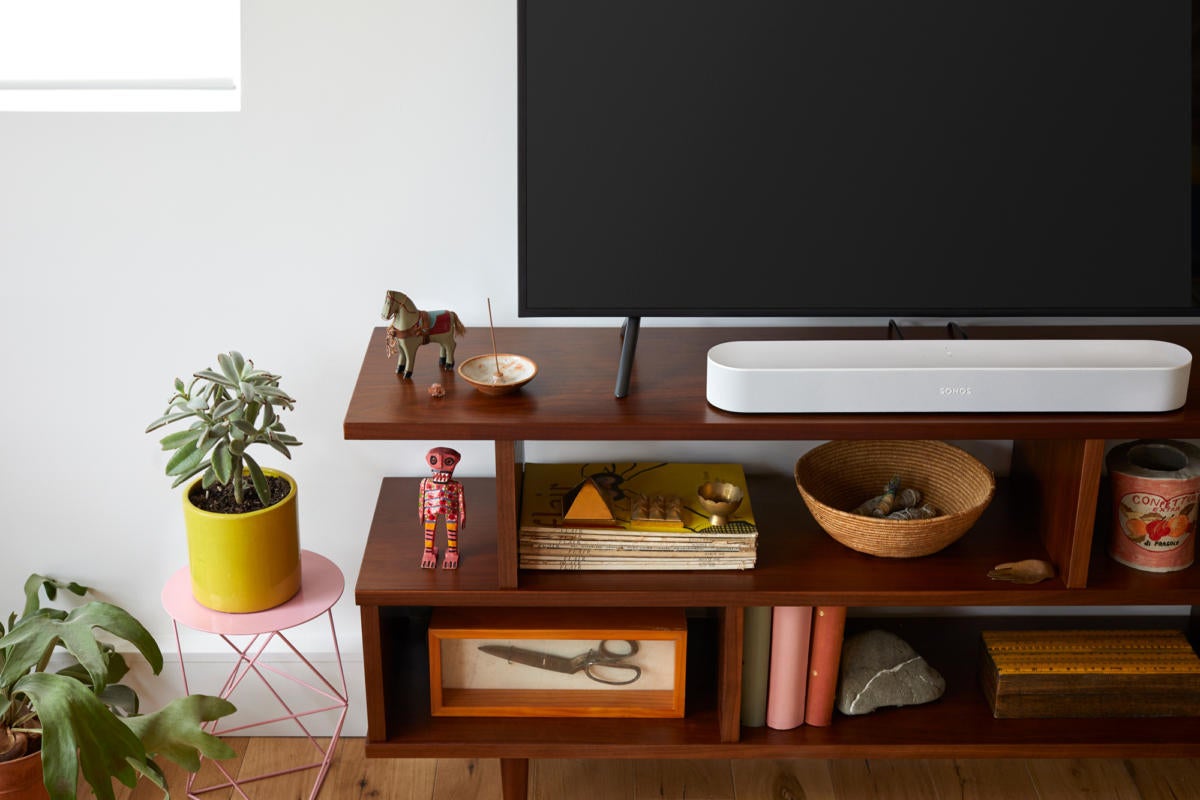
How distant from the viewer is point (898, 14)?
5.16ft

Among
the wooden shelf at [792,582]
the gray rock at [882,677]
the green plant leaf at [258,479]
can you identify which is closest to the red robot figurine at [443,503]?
the wooden shelf at [792,582]

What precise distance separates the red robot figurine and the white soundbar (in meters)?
0.39

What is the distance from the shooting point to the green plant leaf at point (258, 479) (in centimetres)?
172

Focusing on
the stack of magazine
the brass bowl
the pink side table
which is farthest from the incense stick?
the pink side table

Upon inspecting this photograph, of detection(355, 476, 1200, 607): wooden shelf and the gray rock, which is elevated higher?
detection(355, 476, 1200, 607): wooden shelf

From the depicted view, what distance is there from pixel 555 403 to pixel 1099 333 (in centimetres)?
84

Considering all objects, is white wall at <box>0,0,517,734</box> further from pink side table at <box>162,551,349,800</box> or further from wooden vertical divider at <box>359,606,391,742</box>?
wooden vertical divider at <box>359,606,391,742</box>

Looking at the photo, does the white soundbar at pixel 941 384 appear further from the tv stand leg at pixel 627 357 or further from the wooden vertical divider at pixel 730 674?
the wooden vertical divider at pixel 730 674

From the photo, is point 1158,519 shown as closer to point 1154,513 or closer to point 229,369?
point 1154,513

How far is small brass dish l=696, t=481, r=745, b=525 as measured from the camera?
1.77 meters

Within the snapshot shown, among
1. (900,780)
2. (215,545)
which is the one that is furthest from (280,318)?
(900,780)

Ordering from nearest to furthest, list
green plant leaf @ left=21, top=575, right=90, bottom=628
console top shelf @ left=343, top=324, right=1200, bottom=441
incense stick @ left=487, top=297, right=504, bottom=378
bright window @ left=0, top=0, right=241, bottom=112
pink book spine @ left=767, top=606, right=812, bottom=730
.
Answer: console top shelf @ left=343, top=324, right=1200, bottom=441
incense stick @ left=487, top=297, right=504, bottom=378
pink book spine @ left=767, top=606, right=812, bottom=730
bright window @ left=0, top=0, right=241, bottom=112
green plant leaf @ left=21, top=575, right=90, bottom=628

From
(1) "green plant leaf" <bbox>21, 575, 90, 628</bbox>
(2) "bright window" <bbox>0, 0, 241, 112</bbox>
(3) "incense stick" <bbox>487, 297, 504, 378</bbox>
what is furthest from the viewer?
(1) "green plant leaf" <bbox>21, 575, 90, 628</bbox>

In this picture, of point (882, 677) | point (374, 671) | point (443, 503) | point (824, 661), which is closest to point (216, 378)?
point (443, 503)
